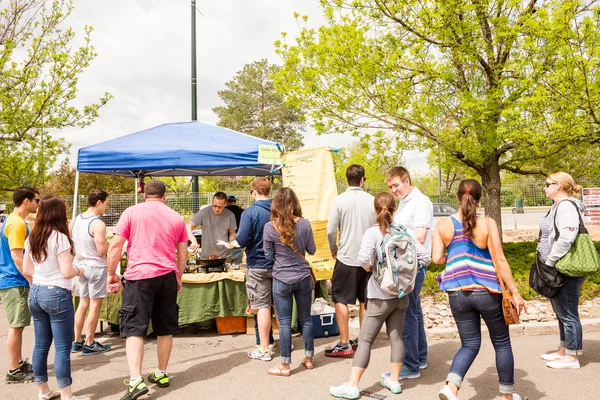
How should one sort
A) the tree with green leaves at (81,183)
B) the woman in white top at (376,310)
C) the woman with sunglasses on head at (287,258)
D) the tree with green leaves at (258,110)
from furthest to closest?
1. the tree with green leaves at (258,110)
2. the tree with green leaves at (81,183)
3. the woman with sunglasses on head at (287,258)
4. the woman in white top at (376,310)

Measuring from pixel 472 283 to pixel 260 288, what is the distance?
7.50 ft

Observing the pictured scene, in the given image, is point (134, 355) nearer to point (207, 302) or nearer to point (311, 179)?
point (207, 302)

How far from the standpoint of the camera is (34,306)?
377cm

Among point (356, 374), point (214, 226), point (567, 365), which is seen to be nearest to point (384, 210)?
point (356, 374)

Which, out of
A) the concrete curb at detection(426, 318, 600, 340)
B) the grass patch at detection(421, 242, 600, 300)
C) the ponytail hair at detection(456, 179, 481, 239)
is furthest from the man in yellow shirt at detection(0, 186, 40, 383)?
the grass patch at detection(421, 242, 600, 300)

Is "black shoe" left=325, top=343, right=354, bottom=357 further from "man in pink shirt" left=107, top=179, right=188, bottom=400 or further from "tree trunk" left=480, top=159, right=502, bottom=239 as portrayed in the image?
"tree trunk" left=480, top=159, right=502, bottom=239

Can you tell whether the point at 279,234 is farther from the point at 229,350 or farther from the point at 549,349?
the point at 549,349

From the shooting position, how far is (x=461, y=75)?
9.62 m

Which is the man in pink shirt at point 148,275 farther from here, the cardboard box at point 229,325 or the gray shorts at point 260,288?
the cardboard box at point 229,325

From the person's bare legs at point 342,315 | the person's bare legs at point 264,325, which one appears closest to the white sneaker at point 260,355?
the person's bare legs at point 264,325

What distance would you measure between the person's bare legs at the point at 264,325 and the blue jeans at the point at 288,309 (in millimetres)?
327

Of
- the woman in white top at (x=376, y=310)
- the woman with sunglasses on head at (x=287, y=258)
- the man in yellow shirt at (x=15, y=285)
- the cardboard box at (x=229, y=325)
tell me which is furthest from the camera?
the cardboard box at (x=229, y=325)

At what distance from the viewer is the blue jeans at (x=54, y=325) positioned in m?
3.72

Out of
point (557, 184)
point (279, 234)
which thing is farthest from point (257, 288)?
point (557, 184)
